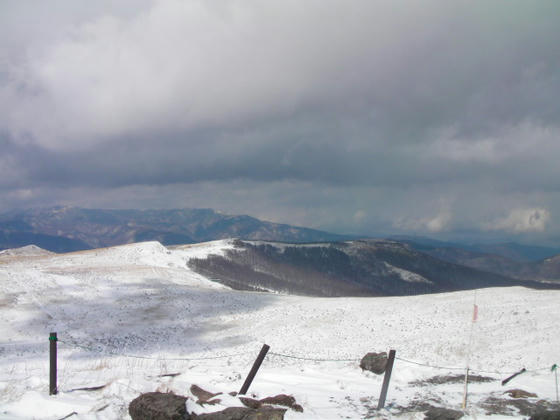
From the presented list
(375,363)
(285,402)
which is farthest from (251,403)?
(375,363)

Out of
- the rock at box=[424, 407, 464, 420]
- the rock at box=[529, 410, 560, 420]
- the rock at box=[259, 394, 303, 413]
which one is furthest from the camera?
the rock at box=[259, 394, 303, 413]

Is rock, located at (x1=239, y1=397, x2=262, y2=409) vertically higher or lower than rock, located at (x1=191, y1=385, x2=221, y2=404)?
higher

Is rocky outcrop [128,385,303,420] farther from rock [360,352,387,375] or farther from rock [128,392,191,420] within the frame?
rock [360,352,387,375]

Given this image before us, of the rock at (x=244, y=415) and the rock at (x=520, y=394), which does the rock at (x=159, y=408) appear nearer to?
the rock at (x=244, y=415)

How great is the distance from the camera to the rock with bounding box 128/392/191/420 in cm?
958

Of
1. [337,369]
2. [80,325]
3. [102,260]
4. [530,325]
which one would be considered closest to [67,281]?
[80,325]

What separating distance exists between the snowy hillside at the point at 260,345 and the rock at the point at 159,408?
0.81 m

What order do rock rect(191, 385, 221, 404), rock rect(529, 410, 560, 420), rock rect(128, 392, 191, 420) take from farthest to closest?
rock rect(191, 385, 221, 404) → rock rect(529, 410, 560, 420) → rock rect(128, 392, 191, 420)

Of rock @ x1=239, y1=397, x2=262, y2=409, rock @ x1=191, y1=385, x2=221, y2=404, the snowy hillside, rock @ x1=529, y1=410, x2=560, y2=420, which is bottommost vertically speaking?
the snowy hillside

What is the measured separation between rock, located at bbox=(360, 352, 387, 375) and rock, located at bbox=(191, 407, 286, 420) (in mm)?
10630

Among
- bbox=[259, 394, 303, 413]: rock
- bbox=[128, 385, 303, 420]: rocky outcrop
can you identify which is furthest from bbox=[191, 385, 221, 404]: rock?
bbox=[259, 394, 303, 413]: rock

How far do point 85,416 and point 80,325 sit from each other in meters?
29.6

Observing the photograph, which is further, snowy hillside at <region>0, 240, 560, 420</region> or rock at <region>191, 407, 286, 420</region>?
snowy hillside at <region>0, 240, 560, 420</region>

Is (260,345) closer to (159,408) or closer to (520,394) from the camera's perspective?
(520,394)
